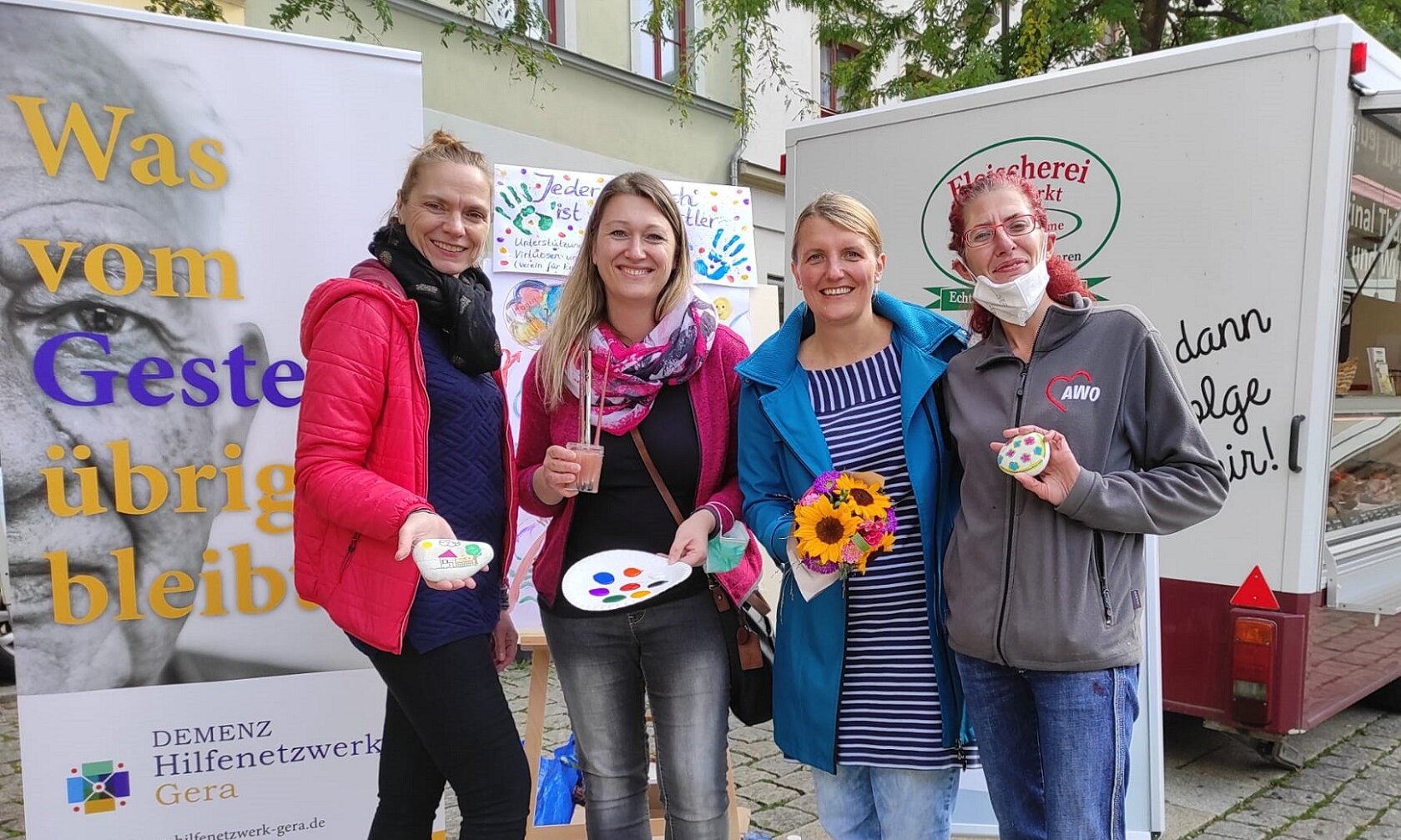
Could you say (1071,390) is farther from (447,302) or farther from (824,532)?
(447,302)

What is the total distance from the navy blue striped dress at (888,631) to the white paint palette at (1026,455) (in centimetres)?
28

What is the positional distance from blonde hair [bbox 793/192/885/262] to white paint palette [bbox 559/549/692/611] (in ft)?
2.41

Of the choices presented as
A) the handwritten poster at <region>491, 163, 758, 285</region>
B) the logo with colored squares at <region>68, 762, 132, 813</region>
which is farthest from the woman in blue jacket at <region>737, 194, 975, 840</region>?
the handwritten poster at <region>491, 163, 758, 285</region>

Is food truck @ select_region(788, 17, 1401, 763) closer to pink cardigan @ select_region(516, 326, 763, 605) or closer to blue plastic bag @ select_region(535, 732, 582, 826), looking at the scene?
pink cardigan @ select_region(516, 326, 763, 605)

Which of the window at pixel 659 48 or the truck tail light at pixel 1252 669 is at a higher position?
the window at pixel 659 48

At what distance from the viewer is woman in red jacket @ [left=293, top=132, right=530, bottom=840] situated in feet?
5.93

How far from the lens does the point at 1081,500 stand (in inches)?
68.0

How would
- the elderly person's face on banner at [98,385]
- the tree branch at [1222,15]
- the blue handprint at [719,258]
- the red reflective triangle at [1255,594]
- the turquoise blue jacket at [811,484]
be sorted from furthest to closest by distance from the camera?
the tree branch at [1222,15] → the blue handprint at [719,258] → the red reflective triangle at [1255,594] → the elderly person's face on banner at [98,385] → the turquoise blue jacket at [811,484]

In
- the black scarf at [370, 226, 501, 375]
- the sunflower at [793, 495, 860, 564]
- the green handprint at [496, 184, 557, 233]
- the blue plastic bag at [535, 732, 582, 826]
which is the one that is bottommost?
the blue plastic bag at [535, 732, 582, 826]

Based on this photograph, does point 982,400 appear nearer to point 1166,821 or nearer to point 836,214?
point 836,214

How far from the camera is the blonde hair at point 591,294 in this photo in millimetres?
2164

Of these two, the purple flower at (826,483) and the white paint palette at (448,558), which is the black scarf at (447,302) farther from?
the purple flower at (826,483)

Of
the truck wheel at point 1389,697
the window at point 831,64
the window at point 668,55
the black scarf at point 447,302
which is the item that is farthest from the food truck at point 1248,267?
the window at point 831,64

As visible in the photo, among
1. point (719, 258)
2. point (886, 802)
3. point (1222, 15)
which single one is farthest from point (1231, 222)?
point (1222, 15)
